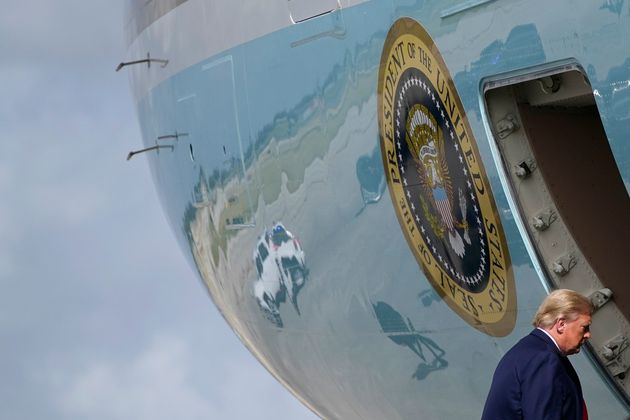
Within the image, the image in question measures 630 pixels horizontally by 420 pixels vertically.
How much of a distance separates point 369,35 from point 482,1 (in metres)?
0.67

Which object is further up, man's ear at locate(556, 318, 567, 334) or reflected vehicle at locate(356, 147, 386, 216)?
reflected vehicle at locate(356, 147, 386, 216)

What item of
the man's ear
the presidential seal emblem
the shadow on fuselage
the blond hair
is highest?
the presidential seal emblem

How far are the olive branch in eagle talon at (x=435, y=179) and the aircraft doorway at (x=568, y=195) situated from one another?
0.24 m

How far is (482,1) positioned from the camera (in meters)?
4.55

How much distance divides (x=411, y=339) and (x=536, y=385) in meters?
1.73

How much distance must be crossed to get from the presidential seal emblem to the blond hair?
35.2 inches

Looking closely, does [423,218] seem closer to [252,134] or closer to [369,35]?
[369,35]

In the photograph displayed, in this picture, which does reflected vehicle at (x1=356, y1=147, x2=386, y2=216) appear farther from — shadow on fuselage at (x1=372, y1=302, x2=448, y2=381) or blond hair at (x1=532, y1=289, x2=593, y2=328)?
blond hair at (x1=532, y1=289, x2=593, y2=328)

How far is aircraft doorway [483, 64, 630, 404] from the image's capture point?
4789 mm

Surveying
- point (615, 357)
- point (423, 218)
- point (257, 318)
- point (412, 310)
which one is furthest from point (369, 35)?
point (257, 318)

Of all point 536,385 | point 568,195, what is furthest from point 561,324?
point 568,195

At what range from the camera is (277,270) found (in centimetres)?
642

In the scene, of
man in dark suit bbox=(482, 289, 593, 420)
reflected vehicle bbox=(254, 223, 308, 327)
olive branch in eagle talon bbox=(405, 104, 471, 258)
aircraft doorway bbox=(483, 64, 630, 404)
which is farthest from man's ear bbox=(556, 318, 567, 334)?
reflected vehicle bbox=(254, 223, 308, 327)

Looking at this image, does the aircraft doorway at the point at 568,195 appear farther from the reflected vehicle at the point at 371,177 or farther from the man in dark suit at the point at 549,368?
the man in dark suit at the point at 549,368
